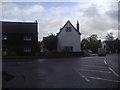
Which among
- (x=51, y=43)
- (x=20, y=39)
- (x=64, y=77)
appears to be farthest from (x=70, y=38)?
(x=64, y=77)

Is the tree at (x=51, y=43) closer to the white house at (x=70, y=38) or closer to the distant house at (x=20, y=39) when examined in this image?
the white house at (x=70, y=38)

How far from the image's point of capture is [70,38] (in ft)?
137

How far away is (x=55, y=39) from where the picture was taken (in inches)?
1695

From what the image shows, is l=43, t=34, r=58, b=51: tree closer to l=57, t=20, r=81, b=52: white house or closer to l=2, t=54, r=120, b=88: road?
l=57, t=20, r=81, b=52: white house

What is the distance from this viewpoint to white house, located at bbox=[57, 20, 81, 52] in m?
41.5

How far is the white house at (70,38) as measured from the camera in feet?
136

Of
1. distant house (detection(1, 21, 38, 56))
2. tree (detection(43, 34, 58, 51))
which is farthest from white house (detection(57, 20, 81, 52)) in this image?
distant house (detection(1, 21, 38, 56))

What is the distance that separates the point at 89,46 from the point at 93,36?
21.6m

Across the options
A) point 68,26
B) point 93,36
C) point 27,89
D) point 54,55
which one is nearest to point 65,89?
point 27,89

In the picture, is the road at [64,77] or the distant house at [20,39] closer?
the road at [64,77]

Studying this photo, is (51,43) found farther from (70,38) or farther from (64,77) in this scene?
(64,77)

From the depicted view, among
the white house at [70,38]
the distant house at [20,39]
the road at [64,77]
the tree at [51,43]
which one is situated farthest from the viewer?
the tree at [51,43]

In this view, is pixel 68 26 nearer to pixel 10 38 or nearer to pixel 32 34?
pixel 32 34

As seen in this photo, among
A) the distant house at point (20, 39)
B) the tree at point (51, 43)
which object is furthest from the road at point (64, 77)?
the tree at point (51, 43)
